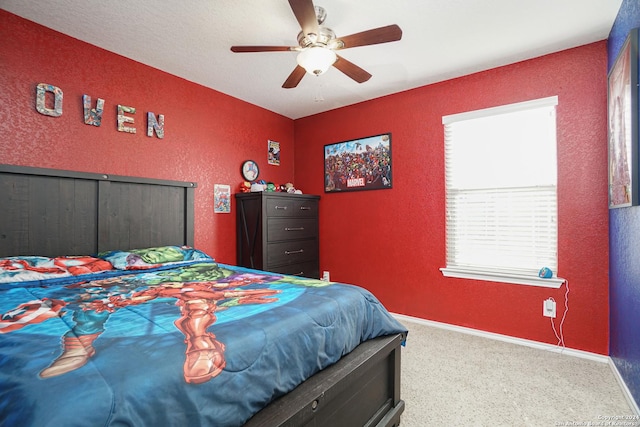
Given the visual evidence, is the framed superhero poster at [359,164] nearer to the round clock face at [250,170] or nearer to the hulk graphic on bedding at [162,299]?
the round clock face at [250,170]

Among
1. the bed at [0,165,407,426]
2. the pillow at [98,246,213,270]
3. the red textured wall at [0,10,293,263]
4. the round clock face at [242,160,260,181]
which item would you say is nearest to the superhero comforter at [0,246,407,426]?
the bed at [0,165,407,426]

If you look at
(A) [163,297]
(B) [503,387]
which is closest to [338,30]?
(A) [163,297]

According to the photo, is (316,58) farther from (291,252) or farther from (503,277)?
(503,277)

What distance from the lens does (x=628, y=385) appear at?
6.33 feet

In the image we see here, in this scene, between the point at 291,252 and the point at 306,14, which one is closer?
the point at 306,14

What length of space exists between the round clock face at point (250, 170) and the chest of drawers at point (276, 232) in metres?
0.30

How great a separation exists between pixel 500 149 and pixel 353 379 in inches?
99.6

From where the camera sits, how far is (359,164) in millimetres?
3793

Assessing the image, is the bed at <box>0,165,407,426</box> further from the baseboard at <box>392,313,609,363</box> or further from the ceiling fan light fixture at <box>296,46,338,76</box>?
the baseboard at <box>392,313,609,363</box>

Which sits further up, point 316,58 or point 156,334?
point 316,58

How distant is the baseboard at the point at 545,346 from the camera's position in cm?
193

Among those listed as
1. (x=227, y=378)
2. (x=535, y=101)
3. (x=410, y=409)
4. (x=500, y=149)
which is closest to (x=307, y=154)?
(x=500, y=149)

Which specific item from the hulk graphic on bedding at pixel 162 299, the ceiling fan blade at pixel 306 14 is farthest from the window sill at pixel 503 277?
the ceiling fan blade at pixel 306 14

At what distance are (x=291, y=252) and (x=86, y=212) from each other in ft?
6.54
